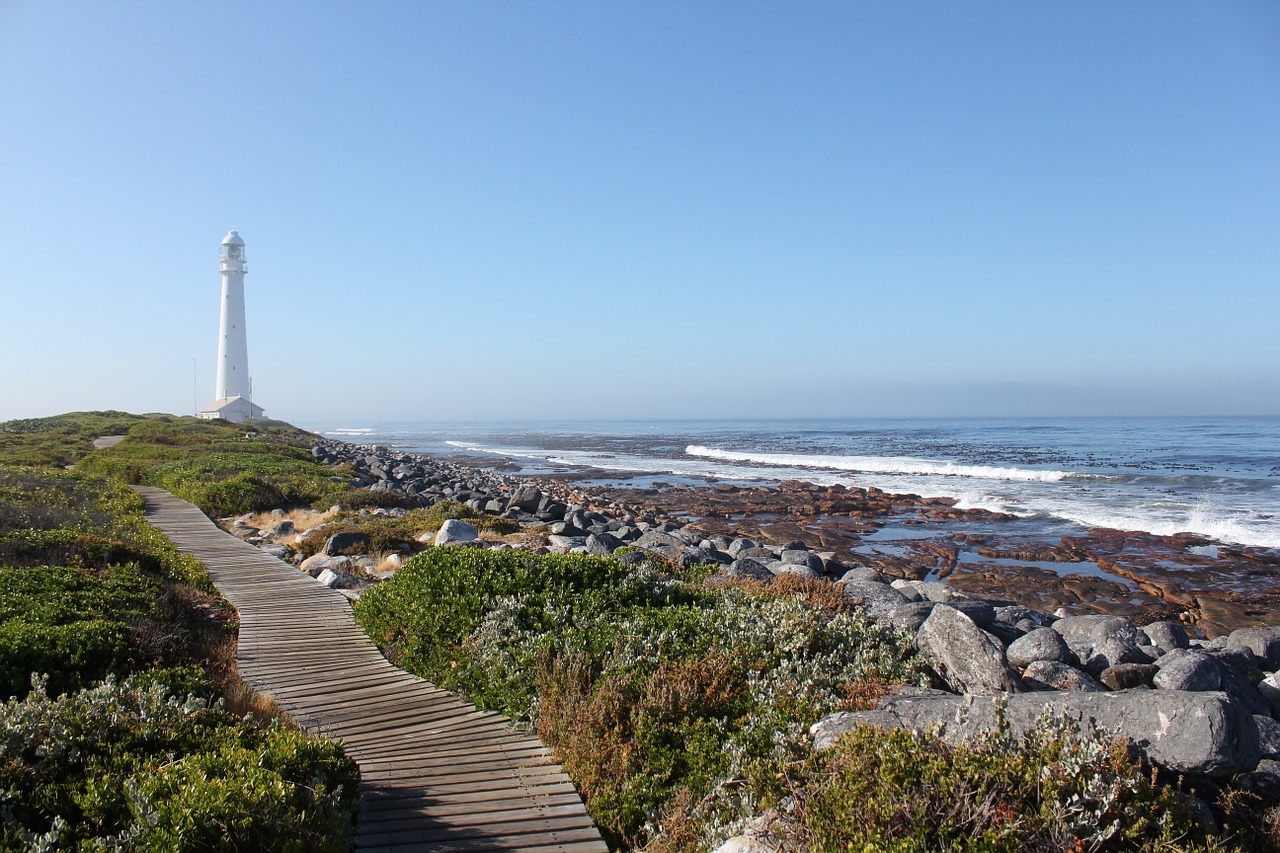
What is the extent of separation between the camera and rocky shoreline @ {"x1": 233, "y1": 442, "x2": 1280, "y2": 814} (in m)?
4.52

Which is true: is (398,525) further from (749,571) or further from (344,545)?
(749,571)

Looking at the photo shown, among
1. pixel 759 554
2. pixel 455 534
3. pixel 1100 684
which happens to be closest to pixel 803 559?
pixel 759 554

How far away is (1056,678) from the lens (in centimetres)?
657

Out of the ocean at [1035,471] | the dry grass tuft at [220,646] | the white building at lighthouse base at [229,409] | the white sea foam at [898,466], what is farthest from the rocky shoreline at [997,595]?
the white building at lighthouse base at [229,409]

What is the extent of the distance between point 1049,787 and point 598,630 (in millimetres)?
3965

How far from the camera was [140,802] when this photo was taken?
3553 millimetres

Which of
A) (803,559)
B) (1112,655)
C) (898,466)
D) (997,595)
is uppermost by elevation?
(1112,655)

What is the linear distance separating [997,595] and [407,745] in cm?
1291

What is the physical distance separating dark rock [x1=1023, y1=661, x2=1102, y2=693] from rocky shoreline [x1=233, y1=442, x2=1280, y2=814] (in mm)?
18

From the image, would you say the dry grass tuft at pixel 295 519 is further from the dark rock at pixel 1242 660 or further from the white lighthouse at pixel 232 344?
the white lighthouse at pixel 232 344

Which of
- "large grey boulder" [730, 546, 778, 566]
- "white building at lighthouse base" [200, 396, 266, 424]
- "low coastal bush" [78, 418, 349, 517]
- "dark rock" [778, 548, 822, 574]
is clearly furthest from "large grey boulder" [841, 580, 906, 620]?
"white building at lighthouse base" [200, 396, 266, 424]

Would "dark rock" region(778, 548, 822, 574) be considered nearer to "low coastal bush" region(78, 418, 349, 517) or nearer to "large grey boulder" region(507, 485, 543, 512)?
"large grey boulder" region(507, 485, 543, 512)

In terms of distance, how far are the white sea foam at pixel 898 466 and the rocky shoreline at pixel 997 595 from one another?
9.99 metres

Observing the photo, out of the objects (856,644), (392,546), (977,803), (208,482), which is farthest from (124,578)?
(208,482)
